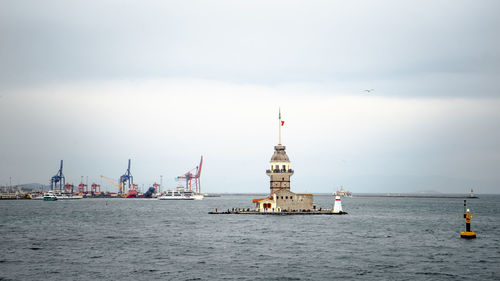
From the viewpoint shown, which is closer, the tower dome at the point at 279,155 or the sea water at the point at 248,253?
the sea water at the point at 248,253

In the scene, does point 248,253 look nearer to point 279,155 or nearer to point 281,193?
point 281,193

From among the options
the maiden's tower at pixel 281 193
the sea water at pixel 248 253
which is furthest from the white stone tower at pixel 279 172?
the sea water at pixel 248 253

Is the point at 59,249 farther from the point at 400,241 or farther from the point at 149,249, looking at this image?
the point at 400,241

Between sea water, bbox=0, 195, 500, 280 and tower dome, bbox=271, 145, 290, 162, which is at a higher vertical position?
tower dome, bbox=271, 145, 290, 162

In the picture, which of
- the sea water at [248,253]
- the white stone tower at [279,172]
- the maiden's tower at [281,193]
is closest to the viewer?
the sea water at [248,253]

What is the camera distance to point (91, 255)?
2327 inches

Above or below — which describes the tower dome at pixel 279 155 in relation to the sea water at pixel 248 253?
above

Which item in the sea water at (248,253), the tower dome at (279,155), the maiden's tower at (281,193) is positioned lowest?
the sea water at (248,253)

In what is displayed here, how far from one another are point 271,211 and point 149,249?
168 feet

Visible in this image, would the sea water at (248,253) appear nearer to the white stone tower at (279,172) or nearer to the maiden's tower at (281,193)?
the maiden's tower at (281,193)

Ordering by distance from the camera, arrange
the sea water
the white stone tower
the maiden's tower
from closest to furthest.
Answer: the sea water → the maiden's tower → the white stone tower

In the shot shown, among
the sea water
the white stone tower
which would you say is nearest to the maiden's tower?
the white stone tower

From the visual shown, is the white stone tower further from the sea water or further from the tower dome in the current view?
the sea water

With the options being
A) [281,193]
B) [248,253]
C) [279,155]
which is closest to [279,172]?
[279,155]
